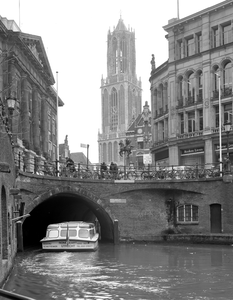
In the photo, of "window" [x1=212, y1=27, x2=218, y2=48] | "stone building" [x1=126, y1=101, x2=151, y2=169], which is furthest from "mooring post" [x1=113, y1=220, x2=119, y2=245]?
"stone building" [x1=126, y1=101, x2=151, y2=169]

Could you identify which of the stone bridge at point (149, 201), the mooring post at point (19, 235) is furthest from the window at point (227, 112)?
the mooring post at point (19, 235)

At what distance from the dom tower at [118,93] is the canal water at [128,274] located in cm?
11944

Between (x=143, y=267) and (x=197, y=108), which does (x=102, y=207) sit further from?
(x=197, y=108)

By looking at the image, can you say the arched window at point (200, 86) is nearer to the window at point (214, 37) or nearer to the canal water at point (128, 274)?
the window at point (214, 37)

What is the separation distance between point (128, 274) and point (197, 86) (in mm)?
30430

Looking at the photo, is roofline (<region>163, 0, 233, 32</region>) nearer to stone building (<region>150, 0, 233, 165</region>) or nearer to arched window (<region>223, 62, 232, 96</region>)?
stone building (<region>150, 0, 233, 165</region>)

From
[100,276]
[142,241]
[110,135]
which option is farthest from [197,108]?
[110,135]

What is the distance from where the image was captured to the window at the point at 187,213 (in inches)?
1489

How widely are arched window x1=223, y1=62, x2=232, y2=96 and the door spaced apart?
47.3ft

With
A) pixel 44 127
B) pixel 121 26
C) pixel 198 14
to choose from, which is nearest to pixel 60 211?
pixel 44 127

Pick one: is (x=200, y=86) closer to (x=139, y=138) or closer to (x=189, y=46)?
(x=189, y=46)

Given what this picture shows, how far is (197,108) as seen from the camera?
4981cm

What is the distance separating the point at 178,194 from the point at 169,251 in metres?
7.14

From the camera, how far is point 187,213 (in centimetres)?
3806
